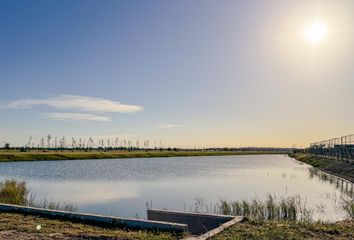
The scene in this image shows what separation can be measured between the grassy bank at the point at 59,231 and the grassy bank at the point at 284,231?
1.45 meters

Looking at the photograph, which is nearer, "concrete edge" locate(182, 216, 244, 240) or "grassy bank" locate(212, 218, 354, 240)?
"concrete edge" locate(182, 216, 244, 240)

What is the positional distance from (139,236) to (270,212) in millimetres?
7521

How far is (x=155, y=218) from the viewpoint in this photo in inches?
464

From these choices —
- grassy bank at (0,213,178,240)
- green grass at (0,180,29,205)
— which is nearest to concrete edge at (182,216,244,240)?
grassy bank at (0,213,178,240)

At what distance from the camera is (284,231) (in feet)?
29.1

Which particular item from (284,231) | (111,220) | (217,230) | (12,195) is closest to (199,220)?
(217,230)

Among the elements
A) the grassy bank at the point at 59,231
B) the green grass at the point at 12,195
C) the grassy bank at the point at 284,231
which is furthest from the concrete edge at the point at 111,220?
the green grass at the point at 12,195

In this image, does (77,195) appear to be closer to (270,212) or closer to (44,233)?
(270,212)

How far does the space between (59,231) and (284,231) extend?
534 cm

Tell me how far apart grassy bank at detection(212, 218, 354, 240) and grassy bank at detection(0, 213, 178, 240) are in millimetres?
1454

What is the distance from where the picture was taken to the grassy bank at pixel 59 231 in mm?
8578

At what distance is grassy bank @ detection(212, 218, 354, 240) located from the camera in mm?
8369

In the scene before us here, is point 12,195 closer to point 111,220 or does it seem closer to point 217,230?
point 111,220

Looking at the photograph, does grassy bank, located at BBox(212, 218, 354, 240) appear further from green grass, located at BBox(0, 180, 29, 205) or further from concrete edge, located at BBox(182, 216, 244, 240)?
green grass, located at BBox(0, 180, 29, 205)
